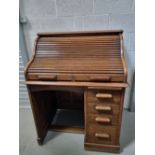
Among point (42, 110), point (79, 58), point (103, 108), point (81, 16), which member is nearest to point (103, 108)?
point (103, 108)

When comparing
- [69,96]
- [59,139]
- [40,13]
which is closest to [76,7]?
[40,13]

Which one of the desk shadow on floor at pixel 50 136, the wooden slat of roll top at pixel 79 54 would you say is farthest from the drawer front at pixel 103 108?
the desk shadow on floor at pixel 50 136

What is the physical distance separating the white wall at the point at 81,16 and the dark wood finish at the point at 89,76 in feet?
1.04

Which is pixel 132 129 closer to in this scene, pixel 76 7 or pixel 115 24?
pixel 115 24

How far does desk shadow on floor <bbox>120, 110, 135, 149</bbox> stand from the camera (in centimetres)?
163

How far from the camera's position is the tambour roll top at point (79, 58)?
1.22 metres

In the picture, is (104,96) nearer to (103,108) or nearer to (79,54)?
(103,108)

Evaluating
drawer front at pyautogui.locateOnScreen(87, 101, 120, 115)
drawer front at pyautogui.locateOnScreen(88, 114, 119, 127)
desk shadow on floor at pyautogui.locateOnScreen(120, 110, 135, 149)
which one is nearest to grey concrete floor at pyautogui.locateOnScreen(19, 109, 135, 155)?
desk shadow on floor at pyautogui.locateOnScreen(120, 110, 135, 149)

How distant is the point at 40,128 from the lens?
1592mm

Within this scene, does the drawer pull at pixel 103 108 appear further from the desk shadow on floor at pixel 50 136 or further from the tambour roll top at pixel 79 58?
the desk shadow on floor at pixel 50 136

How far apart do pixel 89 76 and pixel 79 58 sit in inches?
8.8

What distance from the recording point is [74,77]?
4.08 ft

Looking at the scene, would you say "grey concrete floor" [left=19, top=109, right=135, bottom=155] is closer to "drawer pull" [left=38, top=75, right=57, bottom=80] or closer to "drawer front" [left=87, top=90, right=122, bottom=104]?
"drawer front" [left=87, top=90, right=122, bottom=104]
